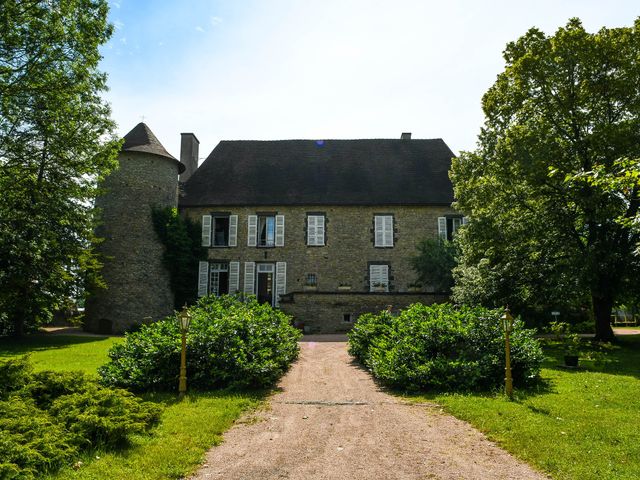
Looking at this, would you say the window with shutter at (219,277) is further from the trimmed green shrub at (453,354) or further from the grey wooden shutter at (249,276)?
the trimmed green shrub at (453,354)

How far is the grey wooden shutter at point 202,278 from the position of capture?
78.7 ft

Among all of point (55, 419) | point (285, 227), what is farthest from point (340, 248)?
point (55, 419)

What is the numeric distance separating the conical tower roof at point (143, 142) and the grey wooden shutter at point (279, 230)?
19.1 ft

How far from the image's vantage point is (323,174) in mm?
26453

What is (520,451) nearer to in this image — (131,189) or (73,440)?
(73,440)

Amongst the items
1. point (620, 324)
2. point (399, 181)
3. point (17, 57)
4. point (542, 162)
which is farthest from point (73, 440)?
point (620, 324)

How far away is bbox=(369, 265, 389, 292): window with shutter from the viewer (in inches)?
948

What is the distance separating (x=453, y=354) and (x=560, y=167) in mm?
8722

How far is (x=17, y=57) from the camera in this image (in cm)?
1050

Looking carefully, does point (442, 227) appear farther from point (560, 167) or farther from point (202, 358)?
point (202, 358)

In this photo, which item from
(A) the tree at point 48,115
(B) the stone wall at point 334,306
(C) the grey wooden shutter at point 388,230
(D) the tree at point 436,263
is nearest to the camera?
(A) the tree at point 48,115

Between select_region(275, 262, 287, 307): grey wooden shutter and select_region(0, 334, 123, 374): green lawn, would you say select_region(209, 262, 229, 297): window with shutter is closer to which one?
select_region(275, 262, 287, 307): grey wooden shutter

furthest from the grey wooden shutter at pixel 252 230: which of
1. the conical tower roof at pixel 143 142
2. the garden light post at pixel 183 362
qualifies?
the garden light post at pixel 183 362

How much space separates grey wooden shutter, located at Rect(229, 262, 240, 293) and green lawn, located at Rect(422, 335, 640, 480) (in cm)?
1650
